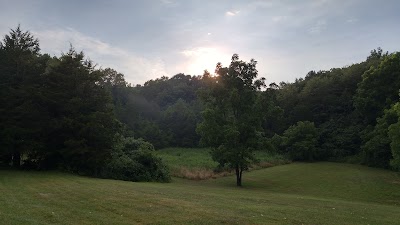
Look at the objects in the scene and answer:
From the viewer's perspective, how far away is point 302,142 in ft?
191

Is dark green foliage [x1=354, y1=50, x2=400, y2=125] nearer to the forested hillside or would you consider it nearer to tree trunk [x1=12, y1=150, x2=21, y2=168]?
the forested hillside

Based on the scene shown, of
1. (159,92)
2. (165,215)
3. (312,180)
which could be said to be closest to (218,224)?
(165,215)

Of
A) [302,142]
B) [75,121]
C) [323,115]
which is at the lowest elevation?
[302,142]

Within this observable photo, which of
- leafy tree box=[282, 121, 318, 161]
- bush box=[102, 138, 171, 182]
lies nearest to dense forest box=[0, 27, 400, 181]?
bush box=[102, 138, 171, 182]

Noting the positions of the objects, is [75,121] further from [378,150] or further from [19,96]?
[378,150]

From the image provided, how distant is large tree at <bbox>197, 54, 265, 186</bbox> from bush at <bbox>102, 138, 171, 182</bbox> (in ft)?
17.5

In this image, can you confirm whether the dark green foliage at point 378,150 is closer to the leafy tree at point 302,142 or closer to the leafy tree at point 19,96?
the leafy tree at point 302,142

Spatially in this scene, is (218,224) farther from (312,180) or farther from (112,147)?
(312,180)

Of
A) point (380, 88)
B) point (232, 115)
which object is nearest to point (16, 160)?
point (232, 115)

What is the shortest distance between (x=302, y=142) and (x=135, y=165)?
34.4m

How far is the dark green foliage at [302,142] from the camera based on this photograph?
58.0m

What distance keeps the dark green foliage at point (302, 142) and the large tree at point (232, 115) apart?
84.1ft

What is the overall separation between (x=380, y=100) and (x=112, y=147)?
139 feet

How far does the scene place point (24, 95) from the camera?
2916 cm
